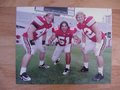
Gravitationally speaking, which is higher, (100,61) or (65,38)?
(65,38)

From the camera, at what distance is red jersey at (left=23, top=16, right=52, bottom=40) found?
1.22 meters

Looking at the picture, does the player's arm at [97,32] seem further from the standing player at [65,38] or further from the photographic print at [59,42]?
the standing player at [65,38]

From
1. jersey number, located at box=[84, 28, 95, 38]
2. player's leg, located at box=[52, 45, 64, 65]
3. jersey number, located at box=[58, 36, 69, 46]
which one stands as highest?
jersey number, located at box=[84, 28, 95, 38]

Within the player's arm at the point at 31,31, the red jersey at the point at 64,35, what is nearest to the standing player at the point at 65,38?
the red jersey at the point at 64,35

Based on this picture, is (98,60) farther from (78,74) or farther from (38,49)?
(38,49)

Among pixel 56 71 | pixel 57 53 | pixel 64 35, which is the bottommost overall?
pixel 56 71

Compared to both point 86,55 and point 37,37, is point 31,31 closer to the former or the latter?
point 37,37

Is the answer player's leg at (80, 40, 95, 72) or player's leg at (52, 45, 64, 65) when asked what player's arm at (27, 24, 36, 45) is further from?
player's leg at (80, 40, 95, 72)

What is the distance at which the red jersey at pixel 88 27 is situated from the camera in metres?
1.23

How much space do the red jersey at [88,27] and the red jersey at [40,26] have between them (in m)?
0.19

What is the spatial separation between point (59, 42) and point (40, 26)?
0.15 meters

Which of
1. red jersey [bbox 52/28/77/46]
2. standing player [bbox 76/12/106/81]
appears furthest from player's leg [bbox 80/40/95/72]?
red jersey [bbox 52/28/77/46]

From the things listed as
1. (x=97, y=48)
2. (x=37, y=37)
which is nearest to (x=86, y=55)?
(x=97, y=48)

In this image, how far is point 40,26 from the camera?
1224 millimetres
